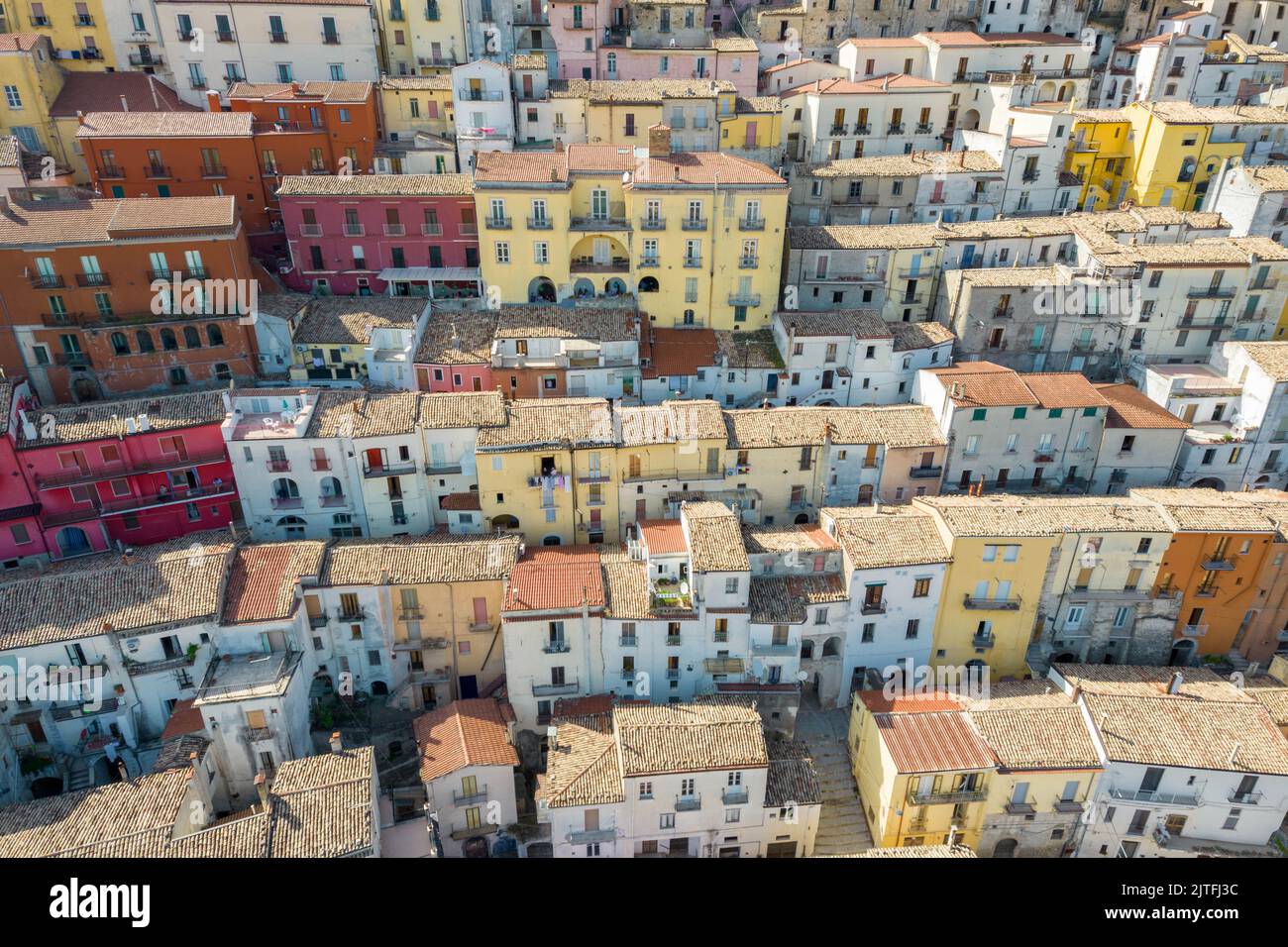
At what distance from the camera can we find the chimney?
53.8 metres

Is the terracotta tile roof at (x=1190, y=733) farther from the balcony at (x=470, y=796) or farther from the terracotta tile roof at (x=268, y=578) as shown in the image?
the terracotta tile roof at (x=268, y=578)

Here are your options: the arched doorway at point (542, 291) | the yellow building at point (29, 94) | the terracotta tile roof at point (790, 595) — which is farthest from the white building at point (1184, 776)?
the yellow building at point (29, 94)

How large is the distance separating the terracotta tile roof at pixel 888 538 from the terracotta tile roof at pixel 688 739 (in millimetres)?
9258

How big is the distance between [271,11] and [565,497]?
142ft

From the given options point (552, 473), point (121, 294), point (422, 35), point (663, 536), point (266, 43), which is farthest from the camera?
point (422, 35)

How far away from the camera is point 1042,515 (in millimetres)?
42688

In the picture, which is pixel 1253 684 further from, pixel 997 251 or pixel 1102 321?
pixel 997 251

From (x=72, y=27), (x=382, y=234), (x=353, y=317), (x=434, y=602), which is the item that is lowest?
(x=434, y=602)

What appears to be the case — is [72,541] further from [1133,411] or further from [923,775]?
[1133,411]

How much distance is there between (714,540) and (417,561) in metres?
14.0

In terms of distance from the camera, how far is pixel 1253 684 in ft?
136

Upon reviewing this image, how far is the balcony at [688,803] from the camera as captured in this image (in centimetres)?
3597

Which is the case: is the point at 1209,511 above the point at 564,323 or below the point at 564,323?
below

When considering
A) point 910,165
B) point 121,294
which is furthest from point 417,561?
point 910,165
